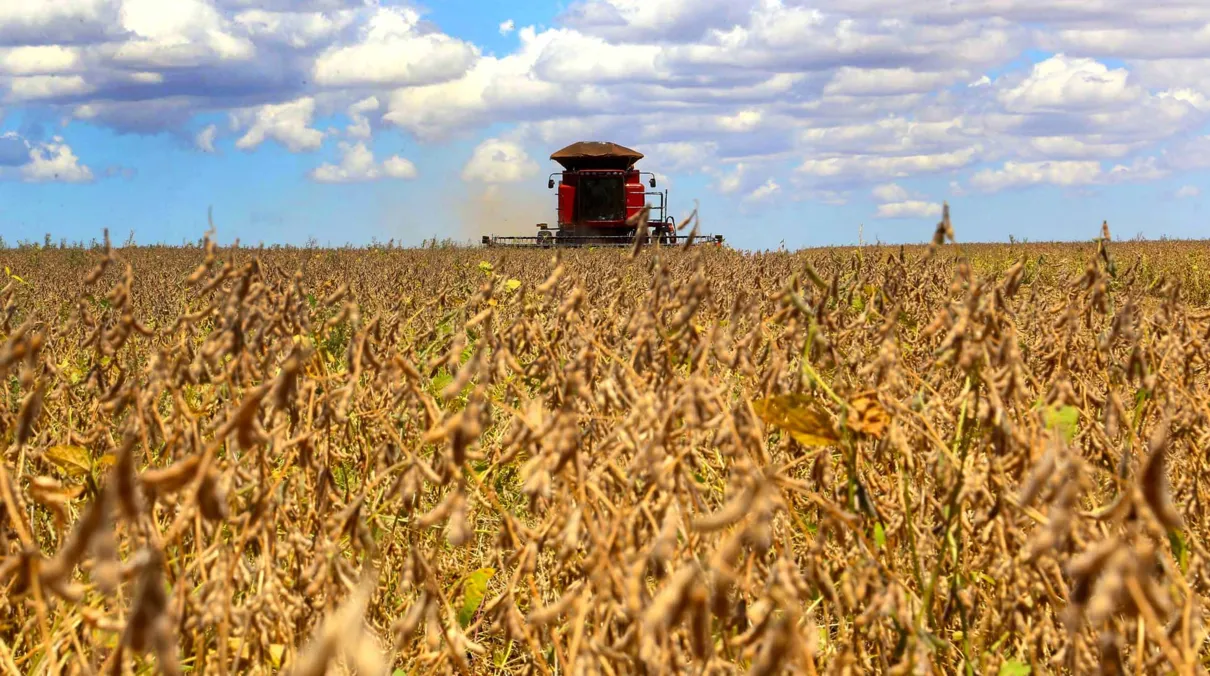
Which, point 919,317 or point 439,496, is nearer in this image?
point 439,496

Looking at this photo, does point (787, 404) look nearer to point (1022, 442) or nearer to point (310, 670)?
point (1022, 442)

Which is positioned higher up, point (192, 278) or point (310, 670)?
point (192, 278)

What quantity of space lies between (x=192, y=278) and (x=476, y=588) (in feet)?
2.89

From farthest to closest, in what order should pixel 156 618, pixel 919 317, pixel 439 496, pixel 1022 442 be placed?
pixel 919 317, pixel 439 496, pixel 1022 442, pixel 156 618

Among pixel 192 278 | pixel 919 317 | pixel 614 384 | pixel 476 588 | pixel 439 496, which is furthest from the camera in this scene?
pixel 919 317

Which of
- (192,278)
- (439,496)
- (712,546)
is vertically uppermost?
(192,278)

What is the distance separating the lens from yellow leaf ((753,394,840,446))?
163 centimetres

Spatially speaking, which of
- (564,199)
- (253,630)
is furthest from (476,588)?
(564,199)

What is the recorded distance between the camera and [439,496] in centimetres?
323

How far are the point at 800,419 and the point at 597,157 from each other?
71.2 ft

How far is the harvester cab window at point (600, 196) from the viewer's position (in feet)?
72.9

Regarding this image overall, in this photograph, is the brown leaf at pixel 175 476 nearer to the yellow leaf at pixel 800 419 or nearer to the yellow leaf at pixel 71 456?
the yellow leaf at pixel 800 419

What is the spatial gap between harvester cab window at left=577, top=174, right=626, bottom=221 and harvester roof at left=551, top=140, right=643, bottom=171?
0.88 metres

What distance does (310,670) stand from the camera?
642 millimetres
